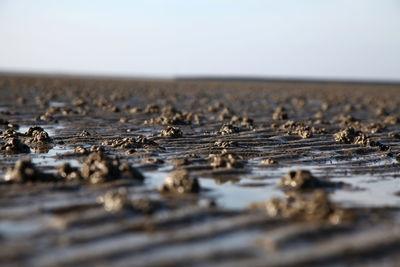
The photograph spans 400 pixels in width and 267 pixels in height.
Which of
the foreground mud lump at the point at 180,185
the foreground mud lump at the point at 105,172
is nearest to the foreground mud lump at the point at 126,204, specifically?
the foreground mud lump at the point at 180,185

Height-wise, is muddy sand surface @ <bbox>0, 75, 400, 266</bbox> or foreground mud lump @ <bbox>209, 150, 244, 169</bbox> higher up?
foreground mud lump @ <bbox>209, 150, 244, 169</bbox>

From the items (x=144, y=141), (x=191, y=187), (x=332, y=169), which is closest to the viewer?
(x=191, y=187)

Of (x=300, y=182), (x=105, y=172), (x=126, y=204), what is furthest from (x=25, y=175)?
(x=300, y=182)

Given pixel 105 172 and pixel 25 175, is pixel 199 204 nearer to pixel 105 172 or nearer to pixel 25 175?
pixel 105 172

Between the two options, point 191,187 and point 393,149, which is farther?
point 393,149

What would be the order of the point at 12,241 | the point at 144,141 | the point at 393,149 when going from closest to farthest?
the point at 12,241, the point at 144,141, the point at 393,149

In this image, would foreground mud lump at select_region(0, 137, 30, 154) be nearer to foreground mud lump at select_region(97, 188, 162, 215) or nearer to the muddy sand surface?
the muddy sand surface

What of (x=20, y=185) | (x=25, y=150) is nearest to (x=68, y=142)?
(x=25, y=150)

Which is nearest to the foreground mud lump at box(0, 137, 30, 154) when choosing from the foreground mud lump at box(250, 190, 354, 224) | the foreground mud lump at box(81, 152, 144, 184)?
the foreground mud lump at box(81, 152, 144, 184)

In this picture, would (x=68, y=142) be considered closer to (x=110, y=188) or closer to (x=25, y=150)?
(x=25, y=150)
